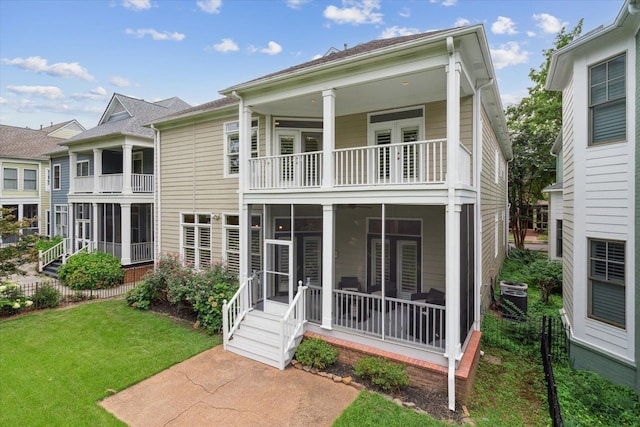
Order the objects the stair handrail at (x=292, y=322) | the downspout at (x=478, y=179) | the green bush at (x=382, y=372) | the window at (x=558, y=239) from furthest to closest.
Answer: the window at (x=558, y=239), the downspout at (x=478, y=179), the stair handrail at (x=292, y=322), the green bush at (x=382, y=372)

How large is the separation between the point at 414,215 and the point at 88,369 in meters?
8.65

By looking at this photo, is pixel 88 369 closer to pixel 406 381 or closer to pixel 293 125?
pixel 406 381

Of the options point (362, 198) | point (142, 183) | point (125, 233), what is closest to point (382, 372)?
point (362, 198)

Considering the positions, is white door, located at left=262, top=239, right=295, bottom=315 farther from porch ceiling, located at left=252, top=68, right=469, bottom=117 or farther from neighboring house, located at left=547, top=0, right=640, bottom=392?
neighboring house, located at left=547, top=0, right=640, bottom=392

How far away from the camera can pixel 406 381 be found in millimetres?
6188

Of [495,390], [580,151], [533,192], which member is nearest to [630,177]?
[580,151]

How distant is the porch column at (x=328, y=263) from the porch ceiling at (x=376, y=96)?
9.37 feet

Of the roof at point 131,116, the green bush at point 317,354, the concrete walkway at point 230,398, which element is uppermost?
the roof at point 131,116

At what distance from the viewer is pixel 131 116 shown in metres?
17.4

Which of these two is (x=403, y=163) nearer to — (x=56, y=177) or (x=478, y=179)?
(x=478, y=179)

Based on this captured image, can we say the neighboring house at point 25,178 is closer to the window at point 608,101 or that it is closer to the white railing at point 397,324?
the white railing at point 397,324

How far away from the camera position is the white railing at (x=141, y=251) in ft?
51.9

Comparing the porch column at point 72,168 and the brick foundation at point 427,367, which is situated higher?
the porch column at point 72,168

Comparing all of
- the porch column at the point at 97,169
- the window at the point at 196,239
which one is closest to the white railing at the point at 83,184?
the porch column at the point at 97,169
